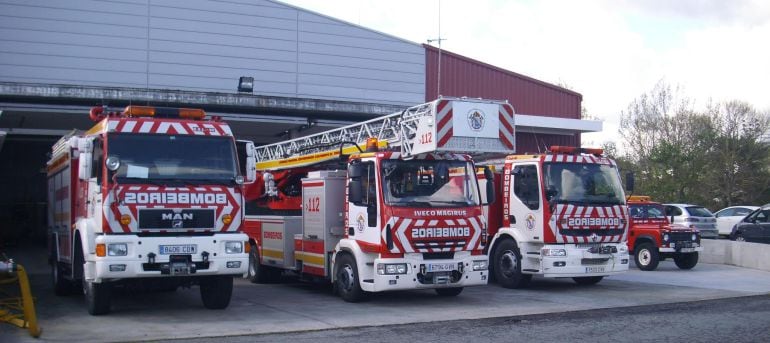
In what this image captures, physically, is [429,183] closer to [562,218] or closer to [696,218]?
[562,218]

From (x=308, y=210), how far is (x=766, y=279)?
10.4 m

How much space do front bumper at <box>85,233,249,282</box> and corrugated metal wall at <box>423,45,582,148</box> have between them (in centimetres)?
1450

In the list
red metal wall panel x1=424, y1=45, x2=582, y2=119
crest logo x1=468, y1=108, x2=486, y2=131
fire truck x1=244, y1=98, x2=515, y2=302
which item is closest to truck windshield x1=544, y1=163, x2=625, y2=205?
fire truck x1=244, y1=98, x2=515, y2=302

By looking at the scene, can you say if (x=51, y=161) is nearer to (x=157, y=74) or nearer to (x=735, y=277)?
(x=157, y=74)

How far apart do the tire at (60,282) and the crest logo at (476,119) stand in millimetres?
7361

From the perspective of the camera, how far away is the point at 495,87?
2661 cm

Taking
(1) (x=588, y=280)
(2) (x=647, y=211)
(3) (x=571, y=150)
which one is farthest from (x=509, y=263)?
(2) (x=647, y=211)

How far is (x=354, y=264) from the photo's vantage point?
42.7ft

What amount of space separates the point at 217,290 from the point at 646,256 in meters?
11.5

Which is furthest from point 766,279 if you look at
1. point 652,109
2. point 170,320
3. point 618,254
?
point 652,109

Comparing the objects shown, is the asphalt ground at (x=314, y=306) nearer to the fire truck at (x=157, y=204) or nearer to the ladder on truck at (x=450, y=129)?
the fire truck at (x=157, y=204)

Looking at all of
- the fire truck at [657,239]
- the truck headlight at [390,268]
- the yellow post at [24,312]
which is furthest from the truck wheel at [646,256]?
the yellow post at [24,312]

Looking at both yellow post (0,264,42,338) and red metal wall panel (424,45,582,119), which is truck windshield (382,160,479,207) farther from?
red metal wall panel (424,45,582,119)

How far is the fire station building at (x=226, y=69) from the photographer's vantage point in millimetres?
20188
